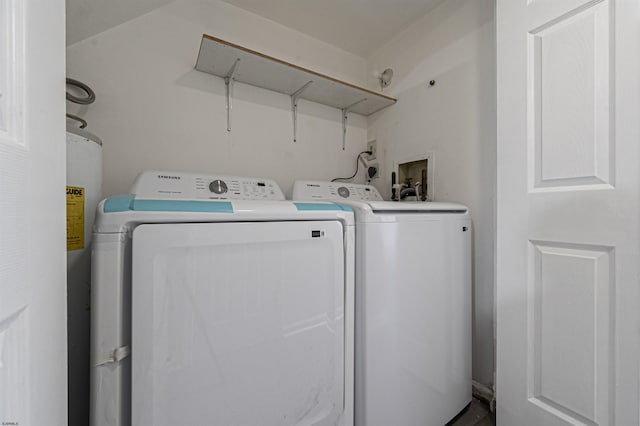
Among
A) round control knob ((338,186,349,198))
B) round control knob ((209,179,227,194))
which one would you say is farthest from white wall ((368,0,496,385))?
round control knob ((209,179,227,194))

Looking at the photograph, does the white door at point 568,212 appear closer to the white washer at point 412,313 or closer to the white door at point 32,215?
the white washer at point 412,313

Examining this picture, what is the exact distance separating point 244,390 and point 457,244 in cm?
110

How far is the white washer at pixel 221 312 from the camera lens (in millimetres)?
635

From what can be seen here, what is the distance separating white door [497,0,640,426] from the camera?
0.77 metres

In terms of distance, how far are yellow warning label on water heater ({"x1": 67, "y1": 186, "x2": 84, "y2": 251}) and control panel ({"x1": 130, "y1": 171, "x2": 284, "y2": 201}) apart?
206mm

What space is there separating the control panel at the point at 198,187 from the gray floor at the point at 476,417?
149 centimetres

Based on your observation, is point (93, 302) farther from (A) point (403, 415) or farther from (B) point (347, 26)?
(B) point (347, 26)

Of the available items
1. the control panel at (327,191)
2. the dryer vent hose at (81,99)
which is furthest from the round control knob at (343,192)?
the dryer vent hose at (81,99)

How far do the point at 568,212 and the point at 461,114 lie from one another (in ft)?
2.86

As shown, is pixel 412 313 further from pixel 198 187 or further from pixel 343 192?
pixel 198 187

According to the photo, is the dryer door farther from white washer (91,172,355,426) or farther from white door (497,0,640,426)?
white door (497,0,640,426)

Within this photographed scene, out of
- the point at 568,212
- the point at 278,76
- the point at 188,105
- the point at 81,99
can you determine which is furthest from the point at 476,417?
the point at 81,99

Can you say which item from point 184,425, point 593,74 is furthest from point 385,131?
point 184,425

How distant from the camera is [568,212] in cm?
87
